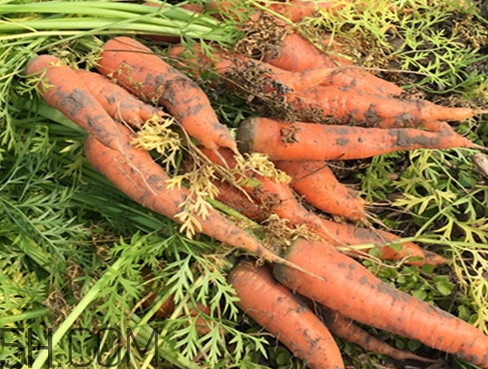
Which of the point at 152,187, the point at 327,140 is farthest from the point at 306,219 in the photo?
the point at 152,187

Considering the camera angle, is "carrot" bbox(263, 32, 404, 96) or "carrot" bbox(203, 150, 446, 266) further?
"carrot" bbox(263, 32, 404, 96)

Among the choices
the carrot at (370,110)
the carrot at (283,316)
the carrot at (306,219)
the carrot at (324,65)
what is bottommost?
the carrot at (283,316)

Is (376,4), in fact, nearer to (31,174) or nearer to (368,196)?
(368,196)

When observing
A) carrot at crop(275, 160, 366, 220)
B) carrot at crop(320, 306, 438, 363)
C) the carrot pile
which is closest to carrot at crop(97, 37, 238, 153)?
the carrot pile

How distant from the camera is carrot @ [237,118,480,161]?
2.00 meters

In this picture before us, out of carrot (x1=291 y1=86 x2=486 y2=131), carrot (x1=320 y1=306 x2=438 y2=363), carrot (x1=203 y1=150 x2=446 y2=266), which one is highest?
carrot (x1=291 y1=86 x2=486 y2=131)

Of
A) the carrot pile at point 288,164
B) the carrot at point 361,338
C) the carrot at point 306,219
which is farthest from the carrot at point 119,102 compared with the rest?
the carrot at point 361,338

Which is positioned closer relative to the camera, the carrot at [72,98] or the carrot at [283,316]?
the carrot at [72,98]

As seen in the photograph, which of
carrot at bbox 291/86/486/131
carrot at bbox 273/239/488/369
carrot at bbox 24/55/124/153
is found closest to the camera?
carrot at bbox 24/55/124/153

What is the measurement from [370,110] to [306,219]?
48cm

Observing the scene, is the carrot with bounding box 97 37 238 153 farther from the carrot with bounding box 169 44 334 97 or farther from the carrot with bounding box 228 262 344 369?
the carrot with bounding box 228 262 344 369

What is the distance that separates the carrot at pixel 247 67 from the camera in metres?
2.02

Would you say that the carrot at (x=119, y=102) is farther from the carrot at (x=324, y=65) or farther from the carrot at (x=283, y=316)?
the carrot at (x=283, y=316)

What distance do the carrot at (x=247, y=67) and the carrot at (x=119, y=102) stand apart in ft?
0.83
